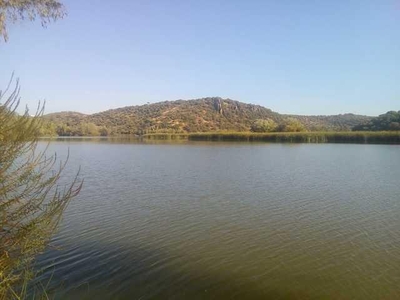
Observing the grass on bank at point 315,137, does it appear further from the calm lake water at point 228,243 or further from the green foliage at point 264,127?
the calm lake water at point 228,243

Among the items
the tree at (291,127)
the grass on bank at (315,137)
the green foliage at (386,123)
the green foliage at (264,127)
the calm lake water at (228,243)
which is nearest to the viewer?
the calm lake water at (228,243)

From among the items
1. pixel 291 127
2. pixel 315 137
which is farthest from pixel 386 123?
pixel 315 137

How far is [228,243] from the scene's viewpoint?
31.4 feet

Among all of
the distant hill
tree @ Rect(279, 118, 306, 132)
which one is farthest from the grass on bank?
the distant hill

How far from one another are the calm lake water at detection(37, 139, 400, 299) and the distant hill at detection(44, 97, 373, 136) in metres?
86.3

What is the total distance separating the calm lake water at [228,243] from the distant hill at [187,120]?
3396 inches

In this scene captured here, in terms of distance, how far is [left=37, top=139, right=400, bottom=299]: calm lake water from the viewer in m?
6.91

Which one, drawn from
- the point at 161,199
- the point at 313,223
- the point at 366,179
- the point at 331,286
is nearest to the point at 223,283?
the point at 331,286

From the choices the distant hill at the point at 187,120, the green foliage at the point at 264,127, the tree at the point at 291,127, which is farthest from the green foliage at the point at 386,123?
the green foliage at the point at 264,127

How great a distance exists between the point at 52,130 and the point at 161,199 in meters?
10.1

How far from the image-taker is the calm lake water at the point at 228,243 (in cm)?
691

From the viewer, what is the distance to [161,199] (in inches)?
589

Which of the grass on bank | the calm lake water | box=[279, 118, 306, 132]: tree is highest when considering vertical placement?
Answer: box=[279, 118, 306, 132]: tree

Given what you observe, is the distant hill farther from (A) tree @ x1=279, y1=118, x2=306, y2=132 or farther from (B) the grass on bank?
(B) the grass on bank
